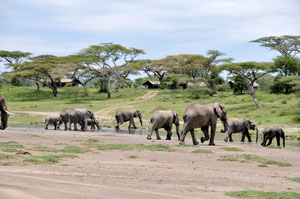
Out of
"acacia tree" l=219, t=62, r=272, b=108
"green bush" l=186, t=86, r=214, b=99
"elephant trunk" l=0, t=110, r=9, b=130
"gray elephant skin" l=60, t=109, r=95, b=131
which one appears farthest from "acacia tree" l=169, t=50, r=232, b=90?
"elephant trunk" l=0, t=110, r=9, b=130

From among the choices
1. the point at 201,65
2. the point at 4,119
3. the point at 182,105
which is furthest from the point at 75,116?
the point at 201,65

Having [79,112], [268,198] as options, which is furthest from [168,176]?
[79,112]

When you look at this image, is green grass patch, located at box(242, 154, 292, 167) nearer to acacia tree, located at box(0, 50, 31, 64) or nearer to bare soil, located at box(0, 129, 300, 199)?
bare soil, located at box(0, 129, 300, 199)

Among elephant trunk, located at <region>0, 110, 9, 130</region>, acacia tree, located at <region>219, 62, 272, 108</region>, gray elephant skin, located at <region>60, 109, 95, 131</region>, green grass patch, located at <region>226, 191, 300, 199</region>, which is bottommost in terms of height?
gray elephant skin, located at <region>60, 109, 95, 131</region>

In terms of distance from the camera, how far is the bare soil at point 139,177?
7.32 m

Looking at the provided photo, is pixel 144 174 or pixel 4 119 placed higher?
pixel 4 119

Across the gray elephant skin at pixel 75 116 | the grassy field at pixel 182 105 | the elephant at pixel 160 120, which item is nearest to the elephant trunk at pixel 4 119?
the elephant at pixel 160 120

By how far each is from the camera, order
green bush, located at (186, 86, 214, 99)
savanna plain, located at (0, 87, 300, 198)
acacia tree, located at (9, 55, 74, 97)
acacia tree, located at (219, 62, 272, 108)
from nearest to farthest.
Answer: savanna plain, located at (0, 87, 300, 198), acacia tree, located at (219, 62, 272, 108), green bush, located at (186, 86, 214, 99), acacia tree, located at (9, 55, 74, 97)

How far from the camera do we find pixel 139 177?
9.53m

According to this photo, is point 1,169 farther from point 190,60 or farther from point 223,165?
point 190,60

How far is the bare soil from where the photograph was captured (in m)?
7.32

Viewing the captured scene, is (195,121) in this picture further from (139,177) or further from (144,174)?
(139,177)

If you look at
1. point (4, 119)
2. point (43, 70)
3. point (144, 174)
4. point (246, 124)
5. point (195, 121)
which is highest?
point (43, 70)

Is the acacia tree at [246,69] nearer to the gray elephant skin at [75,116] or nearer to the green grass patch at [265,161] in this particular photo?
the gray elephant skin at [75,116]
